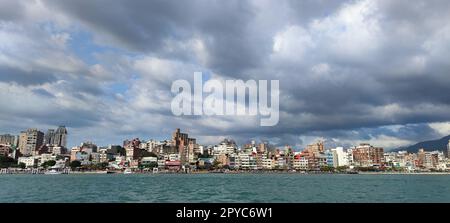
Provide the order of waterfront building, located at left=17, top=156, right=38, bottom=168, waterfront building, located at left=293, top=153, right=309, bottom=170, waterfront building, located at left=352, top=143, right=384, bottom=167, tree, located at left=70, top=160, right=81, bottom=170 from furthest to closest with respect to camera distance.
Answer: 1. waterfront building, located at left=352, top=143, right=384, bottom=167
2. waterfront building, located at left=293, top=153, right=309, bottom=170
3. waterfront building, located at left=17, top=156, right=38, bottom=168
4. tree, located at left=70, top=160, right=81, bottom=170

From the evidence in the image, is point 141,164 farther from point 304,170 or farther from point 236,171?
point 304,170

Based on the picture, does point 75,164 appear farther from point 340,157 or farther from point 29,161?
point 340,157

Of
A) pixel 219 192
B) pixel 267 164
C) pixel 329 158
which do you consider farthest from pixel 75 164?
pixel 219 192

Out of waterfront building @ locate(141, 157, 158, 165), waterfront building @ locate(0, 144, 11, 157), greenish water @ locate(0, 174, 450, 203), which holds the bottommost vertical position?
greenish water @ locate(0, 174, 450, 203)

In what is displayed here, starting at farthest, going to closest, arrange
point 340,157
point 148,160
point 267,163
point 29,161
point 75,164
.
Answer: point 340,157 → point 148,160 → point 267,163 → point 29,161 → point 75,164

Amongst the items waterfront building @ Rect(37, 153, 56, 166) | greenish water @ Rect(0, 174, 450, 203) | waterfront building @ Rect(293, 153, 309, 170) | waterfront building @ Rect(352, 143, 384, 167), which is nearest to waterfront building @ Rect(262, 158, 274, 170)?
waterfront building @ Rect(293, 153, 309, 170)

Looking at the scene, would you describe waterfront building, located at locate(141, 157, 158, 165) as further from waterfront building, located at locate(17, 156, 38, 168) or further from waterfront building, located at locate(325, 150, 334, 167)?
waterfront building, located at locate(325, 150, 334, 167)

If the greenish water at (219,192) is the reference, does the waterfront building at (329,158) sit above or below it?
above

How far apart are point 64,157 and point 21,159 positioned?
18.1 m

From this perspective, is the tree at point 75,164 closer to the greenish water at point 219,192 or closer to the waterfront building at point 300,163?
the waterfront building at point 300,163

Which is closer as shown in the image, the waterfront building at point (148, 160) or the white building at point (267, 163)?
the white building at point (267, 163)

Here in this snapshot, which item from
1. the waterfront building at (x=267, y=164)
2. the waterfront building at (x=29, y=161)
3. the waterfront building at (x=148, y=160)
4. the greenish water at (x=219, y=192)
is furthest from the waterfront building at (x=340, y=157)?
the waterfront building at (x=29, y=161)
